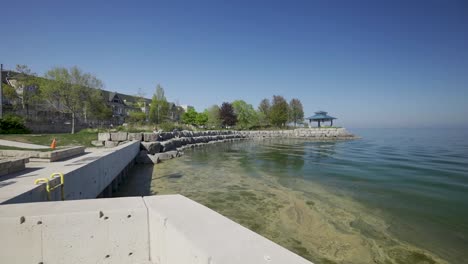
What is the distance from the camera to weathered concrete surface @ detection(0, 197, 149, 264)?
2402 millimetres

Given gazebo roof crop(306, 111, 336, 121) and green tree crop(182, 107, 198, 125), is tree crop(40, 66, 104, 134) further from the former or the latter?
gazebo roof crop(306, 111, 336, 121)

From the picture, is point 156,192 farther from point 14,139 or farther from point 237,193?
point 14,139

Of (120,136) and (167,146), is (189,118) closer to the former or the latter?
(167,146)

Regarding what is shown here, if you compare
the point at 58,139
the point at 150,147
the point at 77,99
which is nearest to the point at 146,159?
the point at 150,147

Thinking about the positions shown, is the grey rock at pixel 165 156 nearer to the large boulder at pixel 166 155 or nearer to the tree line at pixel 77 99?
the large boulder at pixel 166 155

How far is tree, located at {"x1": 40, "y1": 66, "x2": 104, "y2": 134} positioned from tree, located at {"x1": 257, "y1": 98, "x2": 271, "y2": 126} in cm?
5229

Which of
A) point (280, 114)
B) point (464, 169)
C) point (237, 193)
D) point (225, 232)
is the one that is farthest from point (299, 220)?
point (280, 114)

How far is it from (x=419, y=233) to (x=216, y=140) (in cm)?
3524

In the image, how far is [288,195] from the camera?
32.3 ft

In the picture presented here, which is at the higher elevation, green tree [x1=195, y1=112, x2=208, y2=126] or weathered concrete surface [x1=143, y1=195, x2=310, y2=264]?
green tree [x1=195, y1=112, x2=208, y2=126]

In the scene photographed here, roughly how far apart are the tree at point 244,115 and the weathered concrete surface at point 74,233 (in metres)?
70.8

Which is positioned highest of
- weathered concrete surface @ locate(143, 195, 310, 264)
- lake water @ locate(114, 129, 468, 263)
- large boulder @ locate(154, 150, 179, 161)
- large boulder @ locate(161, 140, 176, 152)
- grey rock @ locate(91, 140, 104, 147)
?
weathered concrete surface @ locate(143, 195, 310, 264)

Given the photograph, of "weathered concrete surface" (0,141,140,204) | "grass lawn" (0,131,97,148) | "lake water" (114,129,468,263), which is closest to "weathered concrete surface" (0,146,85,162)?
"weathered concrete surface" (0,141,140,204)

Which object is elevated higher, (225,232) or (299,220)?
(225,232)
